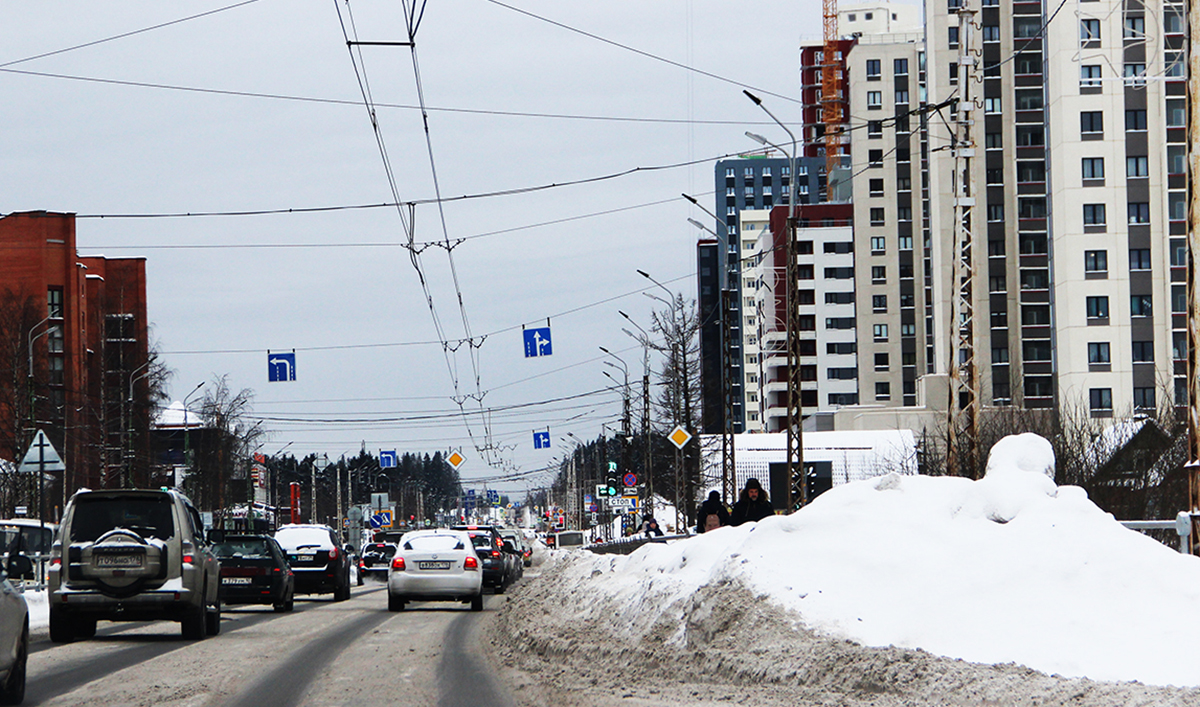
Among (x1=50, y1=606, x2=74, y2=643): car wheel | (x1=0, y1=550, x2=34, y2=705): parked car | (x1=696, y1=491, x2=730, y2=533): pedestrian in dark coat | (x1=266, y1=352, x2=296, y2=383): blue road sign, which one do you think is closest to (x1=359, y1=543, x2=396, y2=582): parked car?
(x1=266, y1=352, x2=296, y2=383): blue road sign

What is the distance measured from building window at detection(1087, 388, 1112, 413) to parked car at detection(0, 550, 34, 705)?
270 ft

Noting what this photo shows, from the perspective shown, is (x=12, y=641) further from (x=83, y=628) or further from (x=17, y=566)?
(x=83, y=628)

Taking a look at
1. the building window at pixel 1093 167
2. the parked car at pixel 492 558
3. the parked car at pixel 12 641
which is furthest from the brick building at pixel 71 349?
the parked car at pixel 12 641

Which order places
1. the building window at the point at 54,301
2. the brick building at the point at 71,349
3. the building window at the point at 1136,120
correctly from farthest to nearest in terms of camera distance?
the building window at the point at 54,301 < the building window at the point at 1136,120 < the brick building at the point at 71,349

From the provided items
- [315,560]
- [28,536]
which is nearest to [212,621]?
[315,560]

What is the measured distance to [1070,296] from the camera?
292 feet

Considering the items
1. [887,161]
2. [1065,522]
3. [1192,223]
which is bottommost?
[1065,522]

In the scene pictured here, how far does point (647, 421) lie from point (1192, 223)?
163 feet

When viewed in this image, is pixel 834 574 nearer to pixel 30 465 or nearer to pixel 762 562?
pixel 762 562

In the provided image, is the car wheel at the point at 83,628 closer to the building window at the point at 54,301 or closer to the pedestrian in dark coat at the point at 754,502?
the pedestrian in dark coat at the point at 754,502

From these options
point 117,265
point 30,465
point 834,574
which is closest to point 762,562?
point 834,574

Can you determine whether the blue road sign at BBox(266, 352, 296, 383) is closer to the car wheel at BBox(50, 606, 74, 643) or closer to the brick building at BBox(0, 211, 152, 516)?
the brick building at BBox(0, 211, 152, 516)

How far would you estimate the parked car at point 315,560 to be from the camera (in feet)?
108

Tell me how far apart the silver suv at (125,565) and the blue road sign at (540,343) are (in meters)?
27.7
